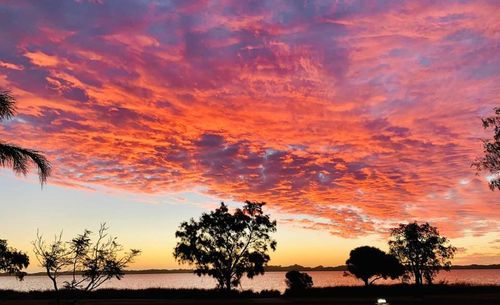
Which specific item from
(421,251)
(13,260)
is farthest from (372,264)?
(13,260)

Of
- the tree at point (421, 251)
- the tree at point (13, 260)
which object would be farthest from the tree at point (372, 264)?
the tree at point (13, 260)

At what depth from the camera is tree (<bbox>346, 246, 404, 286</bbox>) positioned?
7062 centimetres

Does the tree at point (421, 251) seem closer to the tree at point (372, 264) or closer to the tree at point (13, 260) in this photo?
the tree at point (372, 264)

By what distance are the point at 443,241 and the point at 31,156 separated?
74208mm

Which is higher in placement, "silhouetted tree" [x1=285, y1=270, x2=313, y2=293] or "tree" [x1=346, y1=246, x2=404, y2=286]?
"tree" [x1=346, y1=246, x2=404, y2=286]

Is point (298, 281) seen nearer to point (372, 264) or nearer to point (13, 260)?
point (372, 264)

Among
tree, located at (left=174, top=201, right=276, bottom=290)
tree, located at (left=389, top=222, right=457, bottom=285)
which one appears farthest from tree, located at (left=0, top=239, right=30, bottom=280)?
tree, located at (left=389, top=222, right=457, bottom=285)

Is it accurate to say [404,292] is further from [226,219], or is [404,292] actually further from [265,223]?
[226,219]

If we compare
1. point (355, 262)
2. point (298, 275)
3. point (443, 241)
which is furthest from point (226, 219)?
point (443, 241)

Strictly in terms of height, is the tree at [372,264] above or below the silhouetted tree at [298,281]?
above

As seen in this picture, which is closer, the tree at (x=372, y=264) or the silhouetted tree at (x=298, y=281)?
the silhouetted tree at (x=298, y=281)

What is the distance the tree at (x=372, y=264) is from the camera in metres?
70.6

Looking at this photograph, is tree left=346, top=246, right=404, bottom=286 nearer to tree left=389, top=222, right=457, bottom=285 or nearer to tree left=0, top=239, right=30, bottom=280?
tree left=389, top=222, right=457, bottom=285

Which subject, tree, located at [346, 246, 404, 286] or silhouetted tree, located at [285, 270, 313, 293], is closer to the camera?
silhouetted tree, located at [285, 270, 313, 293]
